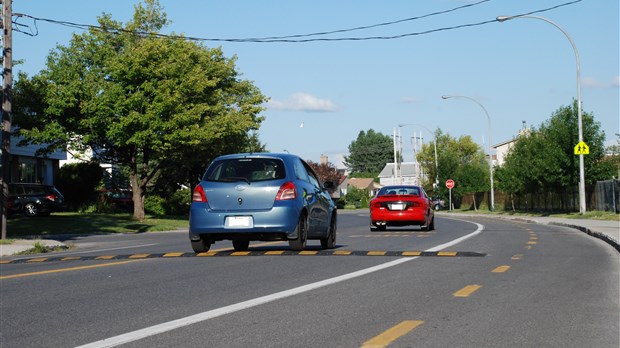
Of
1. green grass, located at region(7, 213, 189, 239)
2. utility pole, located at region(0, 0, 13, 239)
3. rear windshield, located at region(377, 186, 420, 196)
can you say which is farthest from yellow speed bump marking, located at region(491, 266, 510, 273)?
green grass, located at region(7, 213, 189, 239)

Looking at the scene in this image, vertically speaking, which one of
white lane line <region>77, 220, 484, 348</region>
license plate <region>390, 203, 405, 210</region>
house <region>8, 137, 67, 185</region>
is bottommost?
white lane line <region>77, 220, 484, 348</region>

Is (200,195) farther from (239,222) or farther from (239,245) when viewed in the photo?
(239,245)

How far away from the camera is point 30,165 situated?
55938mm

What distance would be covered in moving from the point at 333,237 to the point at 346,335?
402 inches

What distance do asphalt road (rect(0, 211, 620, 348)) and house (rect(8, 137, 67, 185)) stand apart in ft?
136

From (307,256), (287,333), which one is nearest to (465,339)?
(287,333)

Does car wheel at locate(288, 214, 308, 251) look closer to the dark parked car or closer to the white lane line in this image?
the white lane line

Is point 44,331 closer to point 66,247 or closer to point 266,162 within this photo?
point 266,162

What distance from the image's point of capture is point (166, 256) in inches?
584

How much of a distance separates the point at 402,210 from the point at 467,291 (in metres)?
17.4

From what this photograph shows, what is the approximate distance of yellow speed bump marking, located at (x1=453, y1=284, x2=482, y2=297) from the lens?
901 cm

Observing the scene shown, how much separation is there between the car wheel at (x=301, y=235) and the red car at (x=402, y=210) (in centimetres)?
1199

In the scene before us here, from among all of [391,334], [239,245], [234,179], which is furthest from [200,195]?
[391,334]

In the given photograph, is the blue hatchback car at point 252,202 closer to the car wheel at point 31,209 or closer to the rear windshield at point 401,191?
the rear windshield at point 401,191
